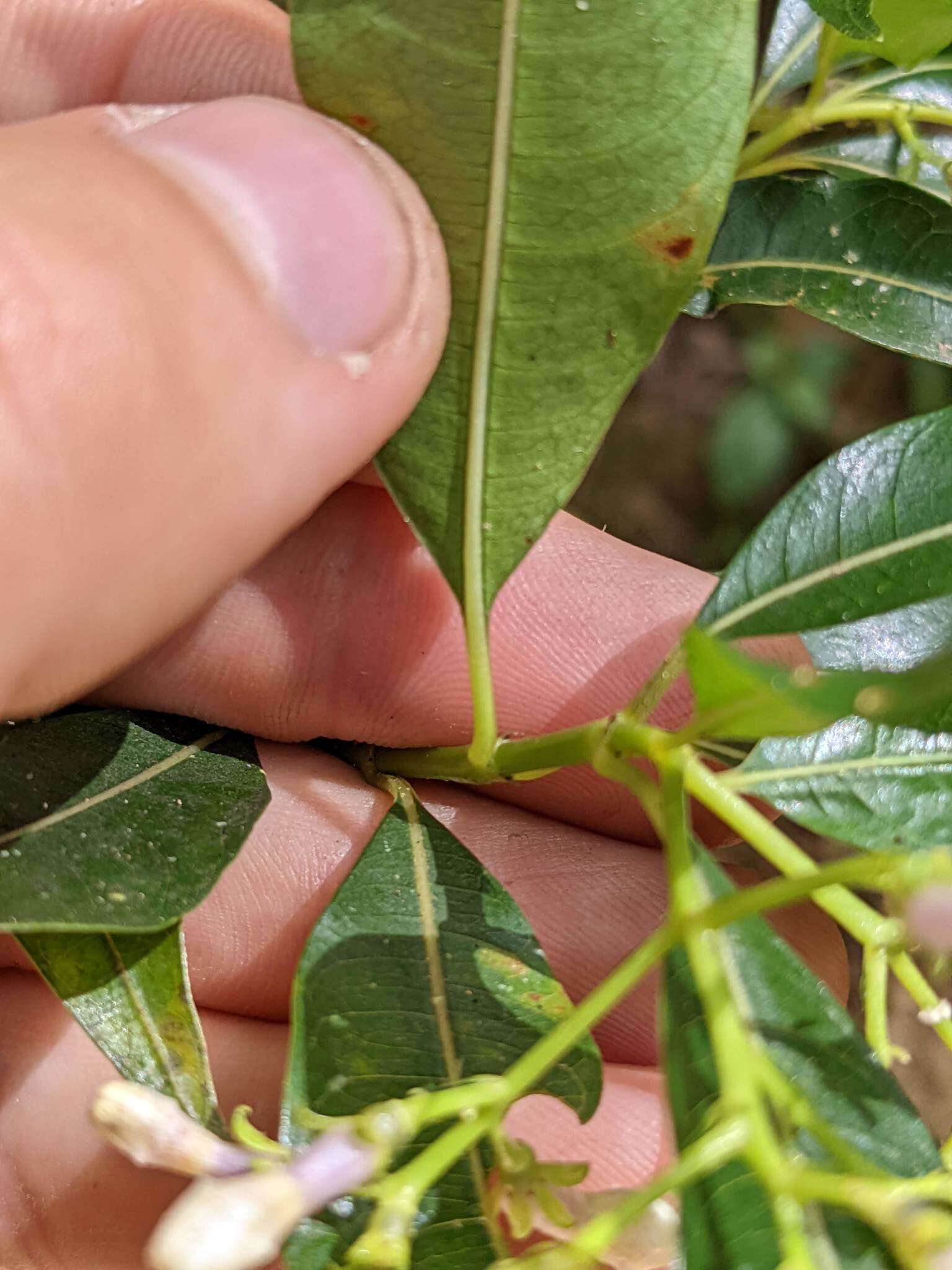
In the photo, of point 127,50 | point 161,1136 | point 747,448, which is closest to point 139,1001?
point 161,1136

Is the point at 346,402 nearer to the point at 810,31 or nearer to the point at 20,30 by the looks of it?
the point at 20,30

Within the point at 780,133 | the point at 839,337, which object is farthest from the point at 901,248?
the point at 839,337

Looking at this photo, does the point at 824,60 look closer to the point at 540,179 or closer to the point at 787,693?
the point at 540,179

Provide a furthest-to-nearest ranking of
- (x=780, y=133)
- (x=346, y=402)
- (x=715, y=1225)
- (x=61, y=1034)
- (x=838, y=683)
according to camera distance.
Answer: (x=61, y=1034) → (x=780, y=133) → (x=346, y=402) → (x=715, y=1225) → (x=838, y=683)

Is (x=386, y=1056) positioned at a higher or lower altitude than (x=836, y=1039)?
lower

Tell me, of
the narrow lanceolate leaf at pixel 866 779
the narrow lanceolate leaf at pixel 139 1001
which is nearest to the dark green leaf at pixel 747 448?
the narrow lanceolate leaf at pixel 866 779

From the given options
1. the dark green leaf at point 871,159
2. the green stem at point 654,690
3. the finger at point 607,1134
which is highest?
the dark green leaf at point 871,159

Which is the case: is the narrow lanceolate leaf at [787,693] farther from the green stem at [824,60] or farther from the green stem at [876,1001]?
the green stem at [824,60]
